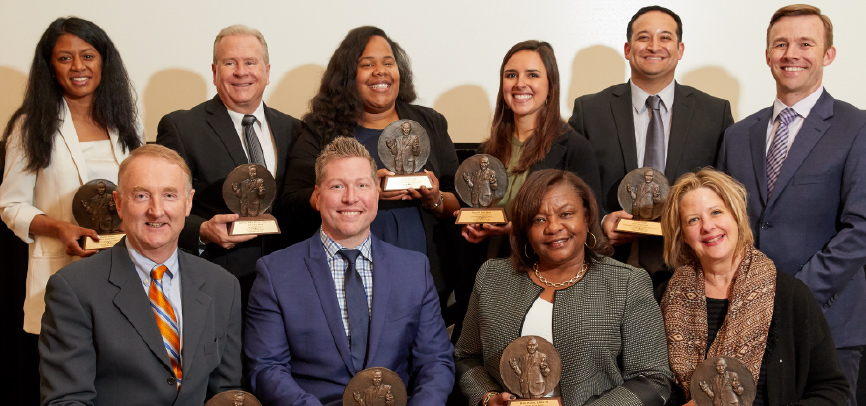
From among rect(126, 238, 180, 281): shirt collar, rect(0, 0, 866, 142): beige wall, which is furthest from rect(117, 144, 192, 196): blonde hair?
rect(0, 0, 866, 142): beige wall

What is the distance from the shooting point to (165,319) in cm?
299

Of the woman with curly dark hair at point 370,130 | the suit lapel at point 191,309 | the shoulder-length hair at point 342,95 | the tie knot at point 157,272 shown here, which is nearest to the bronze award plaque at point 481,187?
the woman with curly dark hair at point 370,130

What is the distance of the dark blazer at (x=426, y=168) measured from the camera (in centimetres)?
412

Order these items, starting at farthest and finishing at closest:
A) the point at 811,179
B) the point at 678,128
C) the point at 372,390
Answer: the point at 678,128 → the point at 811,179 → the point at 372,390

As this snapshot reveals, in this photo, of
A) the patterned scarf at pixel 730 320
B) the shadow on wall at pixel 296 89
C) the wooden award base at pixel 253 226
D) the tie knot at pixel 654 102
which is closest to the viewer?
the patterned scarf at pixel 730 320

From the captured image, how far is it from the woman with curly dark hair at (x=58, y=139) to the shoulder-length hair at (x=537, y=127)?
1.95 m

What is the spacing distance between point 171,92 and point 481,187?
2.95 meters

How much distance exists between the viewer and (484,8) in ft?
19.6

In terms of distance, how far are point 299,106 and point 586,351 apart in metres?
3.51

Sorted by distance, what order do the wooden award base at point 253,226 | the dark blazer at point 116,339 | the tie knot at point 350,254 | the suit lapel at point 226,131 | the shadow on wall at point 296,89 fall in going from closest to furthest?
1. the dark blazer at point 116,339
2. the tie knot at point 350,254
3. the wooden award base at point 253,226
4. the suit lapel at point 226,131
5. the shadow on wall at point 296,89

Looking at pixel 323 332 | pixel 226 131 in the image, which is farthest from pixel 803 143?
pixel 226 131

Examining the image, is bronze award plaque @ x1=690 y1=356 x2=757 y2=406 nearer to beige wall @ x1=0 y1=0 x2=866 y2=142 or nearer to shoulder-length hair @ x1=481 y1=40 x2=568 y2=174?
shoulder-length hair @ x1=481 y1=40 x2=568 y2=174

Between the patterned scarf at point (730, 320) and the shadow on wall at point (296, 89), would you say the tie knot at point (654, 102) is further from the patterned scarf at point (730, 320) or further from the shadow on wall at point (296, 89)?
the shadow on wall at point (296, 89)

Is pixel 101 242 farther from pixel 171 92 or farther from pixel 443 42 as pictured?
pixel 443 42
